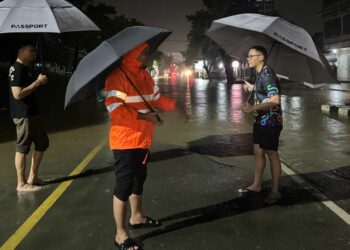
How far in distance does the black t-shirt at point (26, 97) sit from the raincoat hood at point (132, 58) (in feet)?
7.49

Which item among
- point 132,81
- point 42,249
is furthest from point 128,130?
point 42,249

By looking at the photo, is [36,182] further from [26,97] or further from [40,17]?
[40,17]

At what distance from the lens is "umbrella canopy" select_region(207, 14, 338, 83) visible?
4.62 meters

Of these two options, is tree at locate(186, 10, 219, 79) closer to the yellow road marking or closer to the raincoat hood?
the yellow road marking

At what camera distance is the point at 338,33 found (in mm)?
47312

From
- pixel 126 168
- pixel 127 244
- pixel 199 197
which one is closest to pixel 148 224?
pixel 127 244

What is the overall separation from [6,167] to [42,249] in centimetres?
366

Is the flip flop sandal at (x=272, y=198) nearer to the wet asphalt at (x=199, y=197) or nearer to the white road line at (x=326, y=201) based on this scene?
the wet asphalt at (x=199, y=197)

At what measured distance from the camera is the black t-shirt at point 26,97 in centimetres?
541

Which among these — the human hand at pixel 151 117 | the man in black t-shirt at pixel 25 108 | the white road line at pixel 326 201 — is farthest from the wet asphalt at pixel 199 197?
the human hand at pixel 151 117

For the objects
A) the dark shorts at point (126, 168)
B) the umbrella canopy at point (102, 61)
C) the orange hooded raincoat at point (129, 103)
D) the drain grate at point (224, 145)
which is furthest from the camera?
the drain grate at point (224, 145)

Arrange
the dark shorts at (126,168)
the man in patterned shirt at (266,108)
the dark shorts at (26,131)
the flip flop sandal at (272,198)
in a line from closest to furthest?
the dark shorts at (126,168)
the man in patterned shirt at (266,108)
the flip flop sandal at (272,198)
the dark shorts at (26,131)

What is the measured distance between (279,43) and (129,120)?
2.64 m

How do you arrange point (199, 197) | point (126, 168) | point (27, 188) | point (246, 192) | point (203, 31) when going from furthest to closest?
point (203, 31) → point (27, 188) → point (246, 192) → point (199, 197) → point (126, 168)
